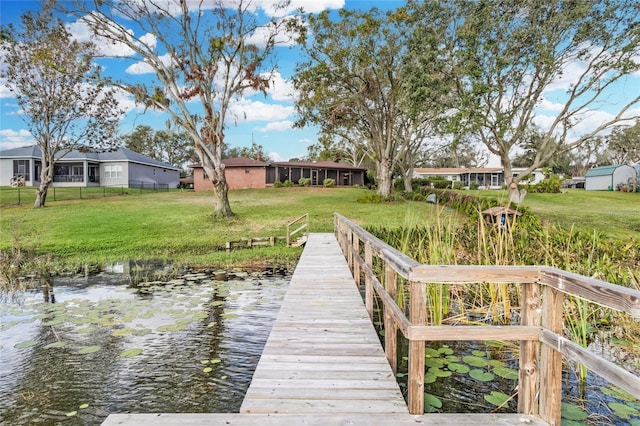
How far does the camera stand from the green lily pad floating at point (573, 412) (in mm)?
3402

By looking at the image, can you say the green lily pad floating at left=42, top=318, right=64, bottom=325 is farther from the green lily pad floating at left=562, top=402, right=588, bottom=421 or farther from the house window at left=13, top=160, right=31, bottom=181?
the house window at left=13, top=160, right=31, bottom=181

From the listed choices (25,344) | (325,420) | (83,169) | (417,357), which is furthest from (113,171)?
(417,357)

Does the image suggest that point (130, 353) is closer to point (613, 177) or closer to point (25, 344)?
point (25, 344)

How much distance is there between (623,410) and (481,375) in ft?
4.03

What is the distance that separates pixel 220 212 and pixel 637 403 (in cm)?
1741

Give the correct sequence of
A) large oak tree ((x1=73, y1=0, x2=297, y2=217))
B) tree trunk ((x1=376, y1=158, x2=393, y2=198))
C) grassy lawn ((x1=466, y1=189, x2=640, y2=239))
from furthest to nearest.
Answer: tree trunk ((x1=376, y1=158, x2=393, y2=198))
large oak tree ((x1=73, y1=0, x2=297, y2=217))
grassy lawn ((x1=466, y1=189, x2=640, y2=239))

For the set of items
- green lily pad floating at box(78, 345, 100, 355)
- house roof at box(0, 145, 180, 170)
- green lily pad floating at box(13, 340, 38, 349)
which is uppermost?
house roof at box(0, 145, 180, 170)

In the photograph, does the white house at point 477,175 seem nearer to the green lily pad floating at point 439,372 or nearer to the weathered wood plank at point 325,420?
the green lily pad floating at point 439,372

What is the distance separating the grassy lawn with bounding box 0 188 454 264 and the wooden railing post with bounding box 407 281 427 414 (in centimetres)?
509

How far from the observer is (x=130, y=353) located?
515 cm

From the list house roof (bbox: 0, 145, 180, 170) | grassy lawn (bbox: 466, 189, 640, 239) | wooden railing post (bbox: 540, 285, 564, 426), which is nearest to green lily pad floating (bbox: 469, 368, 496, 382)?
wooden railing post (bbox: 540, 285, 564, 426)

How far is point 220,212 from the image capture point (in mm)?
19219

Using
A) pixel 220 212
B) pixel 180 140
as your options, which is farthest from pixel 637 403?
pixel 180 140

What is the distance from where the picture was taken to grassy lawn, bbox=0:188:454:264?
12883mm
